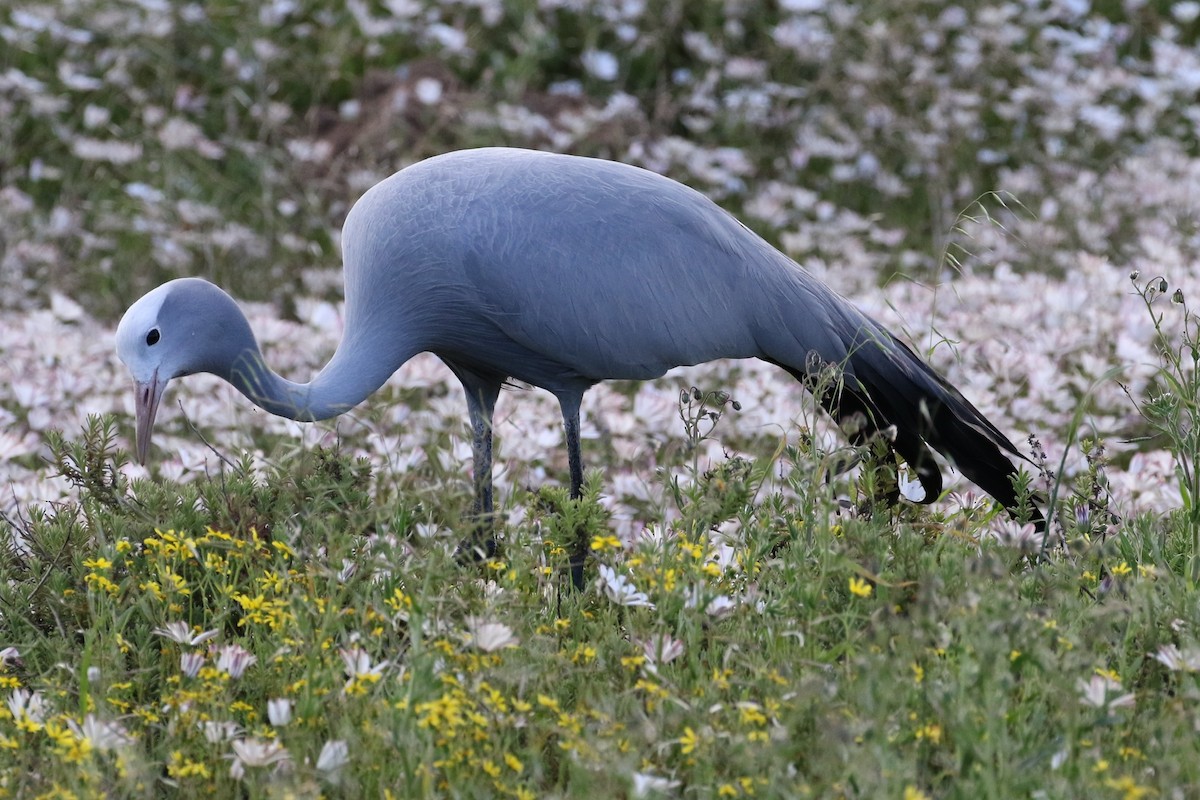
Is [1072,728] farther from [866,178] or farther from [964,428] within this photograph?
[866,178]

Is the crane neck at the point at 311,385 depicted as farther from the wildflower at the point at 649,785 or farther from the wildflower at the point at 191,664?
the wildflower at the point at 649,785

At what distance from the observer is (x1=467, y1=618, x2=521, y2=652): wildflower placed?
263 centimetres

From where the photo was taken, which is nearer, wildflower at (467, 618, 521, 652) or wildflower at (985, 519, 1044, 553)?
wildflower at (467, 618, 521, 652)

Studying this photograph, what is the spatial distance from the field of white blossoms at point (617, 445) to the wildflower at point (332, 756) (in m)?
0.03

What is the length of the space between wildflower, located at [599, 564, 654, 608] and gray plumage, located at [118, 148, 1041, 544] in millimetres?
754

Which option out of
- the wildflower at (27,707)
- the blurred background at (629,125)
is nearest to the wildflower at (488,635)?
the wildflower at (27,707)

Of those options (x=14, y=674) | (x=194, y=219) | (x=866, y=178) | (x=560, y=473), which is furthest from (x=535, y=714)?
(x=866, y=178)

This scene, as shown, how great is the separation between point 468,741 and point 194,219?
15.4 ft

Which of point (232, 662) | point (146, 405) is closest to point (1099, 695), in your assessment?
point (232, 662)

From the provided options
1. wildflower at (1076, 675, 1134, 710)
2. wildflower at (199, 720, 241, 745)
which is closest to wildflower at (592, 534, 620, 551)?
wildflower at (199, 720, 241, 745)

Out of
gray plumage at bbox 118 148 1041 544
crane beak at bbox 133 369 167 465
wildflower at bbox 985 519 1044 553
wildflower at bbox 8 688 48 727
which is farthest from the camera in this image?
gray plumage at bbox 118 148 1041 544

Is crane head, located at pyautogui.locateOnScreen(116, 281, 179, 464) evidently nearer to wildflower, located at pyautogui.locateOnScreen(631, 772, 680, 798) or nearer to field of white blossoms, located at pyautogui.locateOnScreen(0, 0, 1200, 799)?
field of white blossoms, located at pyautogui.locateOnScreen(0, 0, 1200, 799)

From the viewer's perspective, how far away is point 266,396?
363 centimetres

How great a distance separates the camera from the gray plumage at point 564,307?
12.1ft
